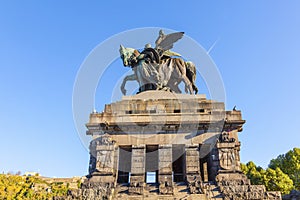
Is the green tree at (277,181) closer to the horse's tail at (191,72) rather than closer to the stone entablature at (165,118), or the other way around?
the horse's tail at (191,72)

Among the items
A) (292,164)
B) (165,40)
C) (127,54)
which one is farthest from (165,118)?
(292,164)

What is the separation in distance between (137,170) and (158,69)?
397 inches

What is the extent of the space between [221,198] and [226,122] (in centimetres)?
570

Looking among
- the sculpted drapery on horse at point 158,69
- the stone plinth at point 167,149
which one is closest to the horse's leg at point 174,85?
the sculpted drapery on horse at point 158,69

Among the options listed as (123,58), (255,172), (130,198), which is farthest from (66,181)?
(130,198)

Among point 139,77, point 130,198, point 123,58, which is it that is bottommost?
point 130,198

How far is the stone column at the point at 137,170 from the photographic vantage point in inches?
659

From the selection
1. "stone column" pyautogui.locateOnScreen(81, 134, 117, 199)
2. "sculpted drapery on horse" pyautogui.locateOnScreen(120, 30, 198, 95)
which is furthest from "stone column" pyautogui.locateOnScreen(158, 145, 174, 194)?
"sculpted drapery on horse" pyautogui.locateOnScreen(120, 30, 198, 95)

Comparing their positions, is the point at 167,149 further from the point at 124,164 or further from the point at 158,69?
the point at 158,69

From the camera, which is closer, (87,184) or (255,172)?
(87,184)

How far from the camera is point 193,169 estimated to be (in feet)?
59.1

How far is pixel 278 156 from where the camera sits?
4481cm

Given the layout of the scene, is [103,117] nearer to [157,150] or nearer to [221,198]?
[157,150]

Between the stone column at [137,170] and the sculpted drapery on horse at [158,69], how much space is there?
21.6ft
